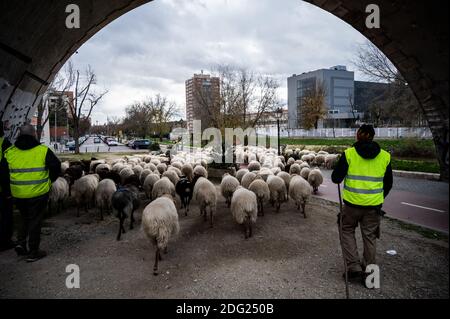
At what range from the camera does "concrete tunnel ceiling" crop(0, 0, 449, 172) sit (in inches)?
123

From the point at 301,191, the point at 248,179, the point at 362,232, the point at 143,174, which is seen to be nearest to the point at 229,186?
the point at 248,179

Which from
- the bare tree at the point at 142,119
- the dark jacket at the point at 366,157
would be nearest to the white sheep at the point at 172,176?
the dark jacket at the point at 366,157

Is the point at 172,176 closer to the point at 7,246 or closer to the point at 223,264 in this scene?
the point at 7,246

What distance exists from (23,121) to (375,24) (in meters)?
6.65

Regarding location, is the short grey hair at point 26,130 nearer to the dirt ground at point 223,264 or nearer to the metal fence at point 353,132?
the dirt ground at point 223,264

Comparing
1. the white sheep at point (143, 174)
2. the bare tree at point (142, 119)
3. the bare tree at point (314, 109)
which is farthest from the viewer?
the bare tree at point (142, 119)

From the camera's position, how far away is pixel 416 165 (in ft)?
46.9

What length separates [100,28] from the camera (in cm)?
527

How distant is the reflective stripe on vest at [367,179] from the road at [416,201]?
2667 millimetres

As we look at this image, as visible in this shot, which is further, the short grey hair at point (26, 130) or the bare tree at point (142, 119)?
the bare tree at point (142, 119)

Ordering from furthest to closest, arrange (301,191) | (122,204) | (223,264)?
(301,191) < (122,204) < (223,264)

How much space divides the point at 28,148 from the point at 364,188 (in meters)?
5.48

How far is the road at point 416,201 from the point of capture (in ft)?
24.2

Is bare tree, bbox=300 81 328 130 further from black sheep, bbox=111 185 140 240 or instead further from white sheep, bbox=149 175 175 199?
black sheep, bbox=111 185 140 240
